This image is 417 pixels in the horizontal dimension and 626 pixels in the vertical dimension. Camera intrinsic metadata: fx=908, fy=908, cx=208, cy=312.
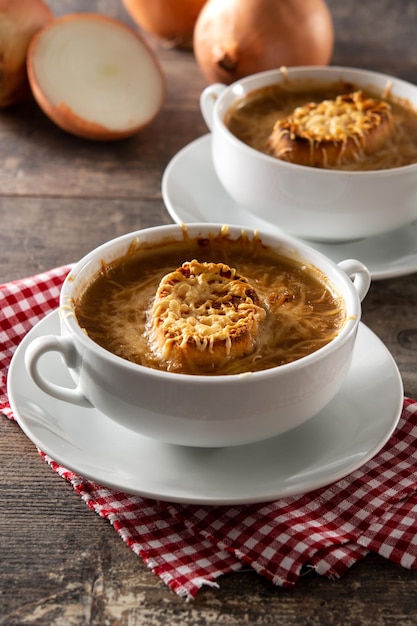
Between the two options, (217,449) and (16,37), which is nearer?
(217,449)

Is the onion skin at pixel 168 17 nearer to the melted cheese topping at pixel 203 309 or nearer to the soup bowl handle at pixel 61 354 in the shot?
the melted cheese topping at pixel 203 309

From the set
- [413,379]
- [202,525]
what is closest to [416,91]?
[413,379]

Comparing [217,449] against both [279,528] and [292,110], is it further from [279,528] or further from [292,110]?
[292,110]

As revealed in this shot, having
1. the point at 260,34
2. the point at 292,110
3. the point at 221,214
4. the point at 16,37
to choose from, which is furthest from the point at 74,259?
the point at 260,34

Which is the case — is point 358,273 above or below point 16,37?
above

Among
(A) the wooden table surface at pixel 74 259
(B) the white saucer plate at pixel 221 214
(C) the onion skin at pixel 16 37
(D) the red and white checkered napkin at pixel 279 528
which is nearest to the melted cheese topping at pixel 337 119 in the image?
(B) the white saucer plate at pixel 221 214

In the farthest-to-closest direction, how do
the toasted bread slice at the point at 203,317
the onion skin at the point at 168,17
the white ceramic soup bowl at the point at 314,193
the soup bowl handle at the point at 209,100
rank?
the onion skin at the point at 168,17, the soup bowl handle at the point at 209,100, the white ceramic soup bowl at the point at 314,193, the toasted bread slice at the point at 203,317
